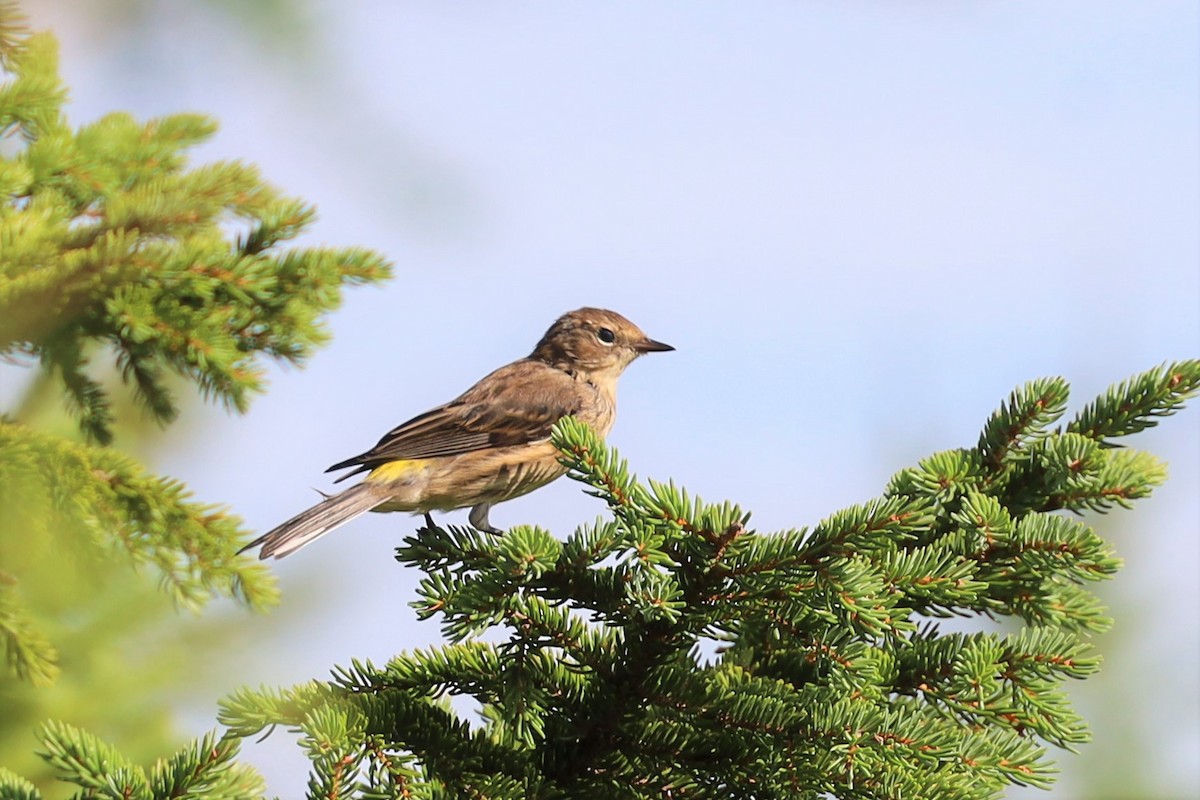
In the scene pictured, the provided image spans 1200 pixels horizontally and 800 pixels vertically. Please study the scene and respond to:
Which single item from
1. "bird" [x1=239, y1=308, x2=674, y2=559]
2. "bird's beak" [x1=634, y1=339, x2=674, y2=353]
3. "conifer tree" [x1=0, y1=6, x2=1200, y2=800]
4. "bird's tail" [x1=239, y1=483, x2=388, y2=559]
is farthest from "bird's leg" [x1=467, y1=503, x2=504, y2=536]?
"conifer tree" [x1=0, y1=6, x2=1200, y2=800]

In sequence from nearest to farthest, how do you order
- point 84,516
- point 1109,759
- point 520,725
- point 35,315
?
point 520,725 < point 84,516 < point 35,315 < point 1109,759

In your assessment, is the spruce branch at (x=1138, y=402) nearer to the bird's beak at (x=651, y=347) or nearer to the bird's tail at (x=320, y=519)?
the bird's tail at (x=320, y=519)

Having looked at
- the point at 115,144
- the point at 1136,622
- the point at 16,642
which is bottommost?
the point at 16,642

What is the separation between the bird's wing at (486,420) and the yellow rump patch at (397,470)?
0.03m

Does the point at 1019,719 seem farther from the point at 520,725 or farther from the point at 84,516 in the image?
the point at 84,516

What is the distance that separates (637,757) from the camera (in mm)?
3045

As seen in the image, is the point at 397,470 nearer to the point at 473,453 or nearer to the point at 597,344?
the point at 473,453

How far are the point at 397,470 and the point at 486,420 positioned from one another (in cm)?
72

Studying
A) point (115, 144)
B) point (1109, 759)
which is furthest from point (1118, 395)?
point (115, 144)

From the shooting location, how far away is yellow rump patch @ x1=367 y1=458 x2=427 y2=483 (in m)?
6.13

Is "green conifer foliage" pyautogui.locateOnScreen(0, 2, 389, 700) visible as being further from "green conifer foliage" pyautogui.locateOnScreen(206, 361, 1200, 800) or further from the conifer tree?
"green conifer foliage" pyautogui.locateOnScreen(206, 361, 1200, 800)

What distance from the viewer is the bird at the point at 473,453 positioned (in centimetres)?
590

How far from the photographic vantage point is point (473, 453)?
257 inches

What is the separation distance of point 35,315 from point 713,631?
248cm
